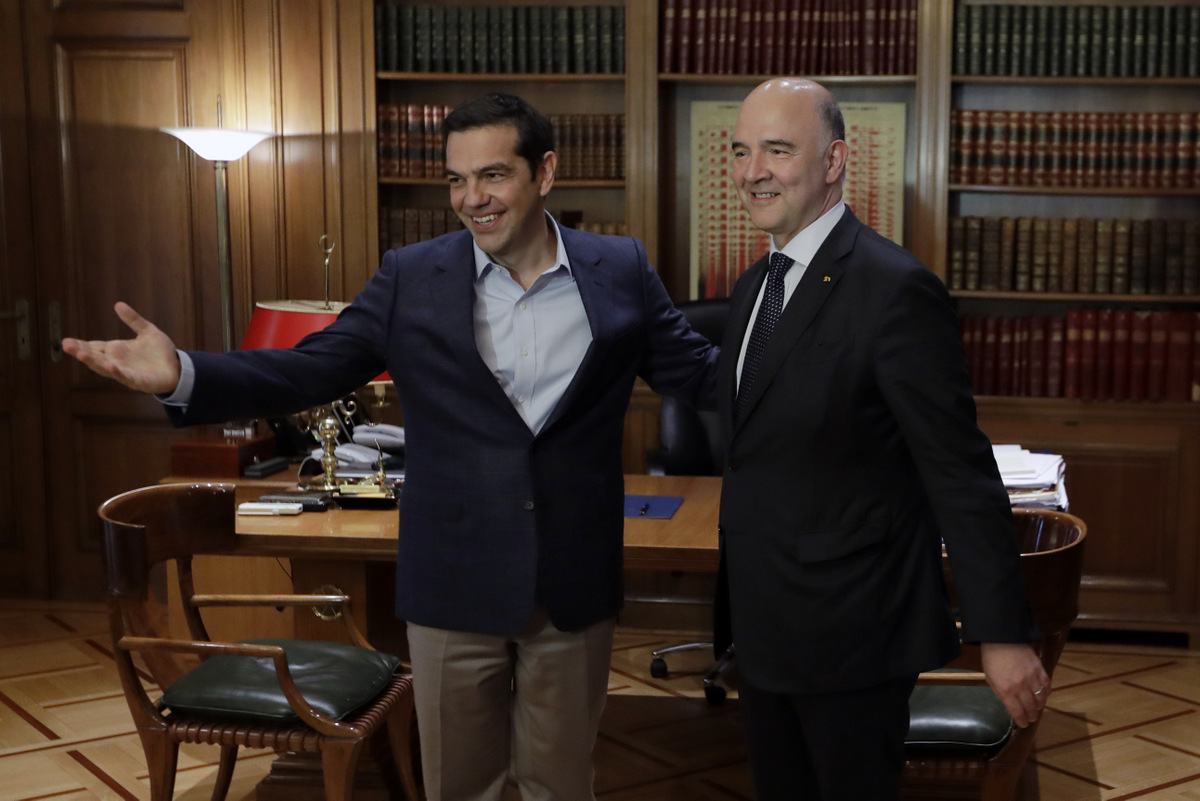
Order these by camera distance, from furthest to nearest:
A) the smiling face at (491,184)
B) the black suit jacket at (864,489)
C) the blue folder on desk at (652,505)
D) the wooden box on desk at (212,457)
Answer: the wooden box on desk at (212,457) < the blue folder on desk at (652,505) < the smiling face at (491,184) < the black suit jacket at (864,489)

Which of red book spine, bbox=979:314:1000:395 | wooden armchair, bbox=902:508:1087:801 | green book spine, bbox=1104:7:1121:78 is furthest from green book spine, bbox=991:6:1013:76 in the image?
wooden armchair, bbox=902:508:1087:801

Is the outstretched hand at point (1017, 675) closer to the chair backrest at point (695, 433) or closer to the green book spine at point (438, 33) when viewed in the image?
the chair backrest at point (695, 433)

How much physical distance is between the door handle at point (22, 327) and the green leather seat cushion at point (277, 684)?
9.05 feet

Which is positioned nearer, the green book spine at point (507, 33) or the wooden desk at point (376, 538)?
the wooden desk at point (376, 538)

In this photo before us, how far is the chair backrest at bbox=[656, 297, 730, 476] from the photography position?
166 inches

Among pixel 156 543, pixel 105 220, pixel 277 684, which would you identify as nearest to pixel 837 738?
pixel 277 684

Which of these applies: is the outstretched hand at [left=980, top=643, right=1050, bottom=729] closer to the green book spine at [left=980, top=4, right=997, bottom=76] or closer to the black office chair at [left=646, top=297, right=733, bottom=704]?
the black office chair at [left=646, top=297, right=733, bottom=704]

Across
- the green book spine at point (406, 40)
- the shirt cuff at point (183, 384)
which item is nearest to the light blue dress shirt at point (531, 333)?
the shirt cuff at point (183, 384)

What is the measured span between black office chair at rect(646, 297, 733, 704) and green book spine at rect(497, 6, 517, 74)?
1.28 meters

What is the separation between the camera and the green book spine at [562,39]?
15.8ft

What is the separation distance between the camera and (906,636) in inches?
69.0

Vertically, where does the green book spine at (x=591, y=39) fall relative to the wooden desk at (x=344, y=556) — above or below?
above

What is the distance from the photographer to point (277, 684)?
2631 millimetres

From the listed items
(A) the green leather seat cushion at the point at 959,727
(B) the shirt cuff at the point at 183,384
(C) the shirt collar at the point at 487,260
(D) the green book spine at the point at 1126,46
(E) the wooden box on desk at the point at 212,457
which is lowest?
(A) the green leather seat cushion at the point at 959,727
